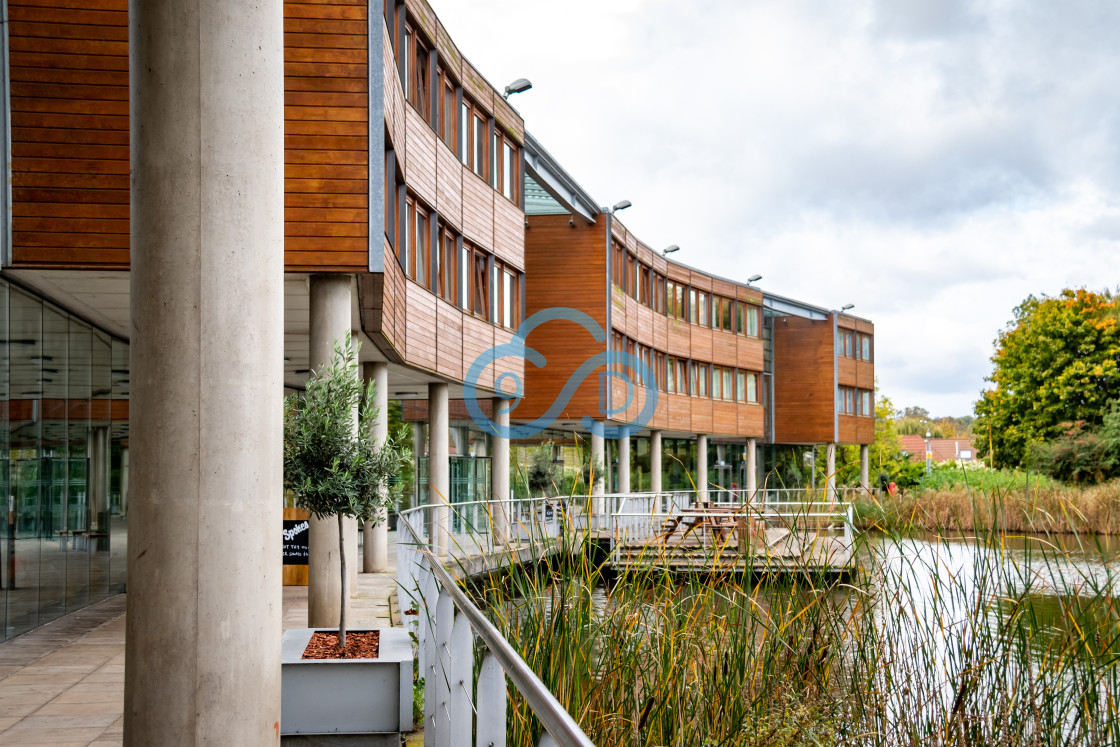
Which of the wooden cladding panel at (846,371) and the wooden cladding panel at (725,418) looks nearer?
the wooden cladding panel at (725,418)

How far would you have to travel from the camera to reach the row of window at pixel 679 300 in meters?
31.1

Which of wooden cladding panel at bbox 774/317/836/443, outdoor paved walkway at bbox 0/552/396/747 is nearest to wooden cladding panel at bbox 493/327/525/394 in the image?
outdoor paved walkway at bbox 0/552/396/747

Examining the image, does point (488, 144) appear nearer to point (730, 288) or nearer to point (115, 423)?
point (115, 423)

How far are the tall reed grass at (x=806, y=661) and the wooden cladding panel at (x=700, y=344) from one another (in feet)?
106

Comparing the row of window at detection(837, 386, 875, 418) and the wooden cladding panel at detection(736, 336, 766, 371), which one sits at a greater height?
the wooden cladding panel at detection(736, 336, 766, 371)

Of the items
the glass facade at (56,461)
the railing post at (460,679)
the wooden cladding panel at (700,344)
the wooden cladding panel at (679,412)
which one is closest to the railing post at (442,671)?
the railing post at (460,679)

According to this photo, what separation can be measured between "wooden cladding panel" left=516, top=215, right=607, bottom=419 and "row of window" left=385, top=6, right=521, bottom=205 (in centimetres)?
582

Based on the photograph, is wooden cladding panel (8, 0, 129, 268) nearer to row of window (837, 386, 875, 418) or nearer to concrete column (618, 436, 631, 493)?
concrete column (618, 436, 631, 493)

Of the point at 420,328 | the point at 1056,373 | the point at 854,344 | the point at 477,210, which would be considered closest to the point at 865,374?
→ the point at 854,344

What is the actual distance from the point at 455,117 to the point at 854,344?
32.9m

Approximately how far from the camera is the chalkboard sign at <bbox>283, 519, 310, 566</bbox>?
46.4 feet

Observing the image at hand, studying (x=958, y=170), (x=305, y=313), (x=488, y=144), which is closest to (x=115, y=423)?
(x=305, y=313)

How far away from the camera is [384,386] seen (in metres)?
15.7

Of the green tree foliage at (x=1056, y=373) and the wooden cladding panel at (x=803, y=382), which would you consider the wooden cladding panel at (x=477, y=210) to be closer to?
the wooden cladding panel at (x=803, y=382)
